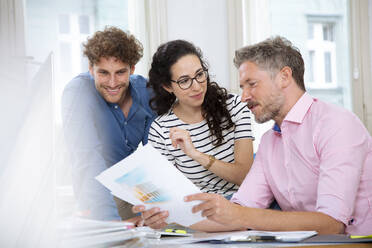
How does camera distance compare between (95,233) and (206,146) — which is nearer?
(95,233)

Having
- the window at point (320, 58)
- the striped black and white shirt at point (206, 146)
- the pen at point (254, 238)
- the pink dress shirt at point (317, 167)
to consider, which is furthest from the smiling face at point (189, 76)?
the window at point (320, 58)

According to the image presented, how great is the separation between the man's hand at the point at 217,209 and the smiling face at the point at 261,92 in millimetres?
482

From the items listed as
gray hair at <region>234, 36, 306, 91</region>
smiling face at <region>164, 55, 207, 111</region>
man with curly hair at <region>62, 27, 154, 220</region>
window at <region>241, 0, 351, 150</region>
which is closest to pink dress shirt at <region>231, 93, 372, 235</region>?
gray hair at <region>234, 36, 306, 91</region>

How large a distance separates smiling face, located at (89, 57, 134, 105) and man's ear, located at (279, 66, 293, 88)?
797mm

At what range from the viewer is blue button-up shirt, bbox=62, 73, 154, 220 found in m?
1.79

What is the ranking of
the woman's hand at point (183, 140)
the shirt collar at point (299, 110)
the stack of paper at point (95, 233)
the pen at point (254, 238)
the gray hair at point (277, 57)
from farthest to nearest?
the woman's hand at point (183, 140)
the gray hair at point (277, 57)
the shirt collar at point (299, 110)
the pen at point (254, 238)
the stack of paper at point (95, 233)

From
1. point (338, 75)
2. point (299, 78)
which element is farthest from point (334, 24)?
point (299, 78)

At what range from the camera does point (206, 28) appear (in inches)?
131

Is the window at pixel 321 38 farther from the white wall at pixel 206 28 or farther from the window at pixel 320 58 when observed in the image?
the white wall at pixel 206 28

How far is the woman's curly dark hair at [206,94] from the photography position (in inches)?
73.3

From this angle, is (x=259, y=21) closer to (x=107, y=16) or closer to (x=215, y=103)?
(x=107, y=16)

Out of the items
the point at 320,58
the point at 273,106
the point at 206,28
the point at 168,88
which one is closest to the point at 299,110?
the point at 273,106

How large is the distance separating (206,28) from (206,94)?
1538mm

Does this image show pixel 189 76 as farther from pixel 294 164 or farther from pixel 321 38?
pixel 321 38
